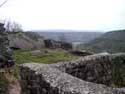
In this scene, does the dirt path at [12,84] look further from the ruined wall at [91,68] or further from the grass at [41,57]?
the grass at [41,57]

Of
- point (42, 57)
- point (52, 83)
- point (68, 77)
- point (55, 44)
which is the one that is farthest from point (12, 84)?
point (55, 44)

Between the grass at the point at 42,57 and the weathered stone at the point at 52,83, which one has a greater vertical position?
the weathered stone at the point at 52,83

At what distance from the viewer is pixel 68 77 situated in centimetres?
810

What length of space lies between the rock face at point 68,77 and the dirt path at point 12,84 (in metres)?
2.67

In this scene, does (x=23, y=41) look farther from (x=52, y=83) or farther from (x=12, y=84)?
(x=52, y=83)

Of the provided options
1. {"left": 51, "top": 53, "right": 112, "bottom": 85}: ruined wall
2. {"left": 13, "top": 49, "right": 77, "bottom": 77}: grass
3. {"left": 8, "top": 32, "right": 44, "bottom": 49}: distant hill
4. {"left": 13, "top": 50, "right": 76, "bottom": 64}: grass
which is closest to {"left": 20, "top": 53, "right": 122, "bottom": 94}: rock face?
{"left": 51, "top": 53, "right": 112, "bottom": 85}: ruined wall

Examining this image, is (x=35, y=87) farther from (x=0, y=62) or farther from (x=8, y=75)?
(x=0, y=62)

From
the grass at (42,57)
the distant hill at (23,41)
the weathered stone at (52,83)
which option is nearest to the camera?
the weathered stone at (52,83)

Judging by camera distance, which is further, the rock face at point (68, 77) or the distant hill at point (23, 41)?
the distant hill at point (23, 41)

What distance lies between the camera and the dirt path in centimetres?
1255

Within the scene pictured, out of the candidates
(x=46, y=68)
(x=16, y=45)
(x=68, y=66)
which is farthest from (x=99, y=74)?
(x=16, y=45)

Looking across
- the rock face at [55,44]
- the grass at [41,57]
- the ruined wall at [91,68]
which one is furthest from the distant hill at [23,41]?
the ruined wall at [91,68]

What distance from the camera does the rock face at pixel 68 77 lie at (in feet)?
23.2

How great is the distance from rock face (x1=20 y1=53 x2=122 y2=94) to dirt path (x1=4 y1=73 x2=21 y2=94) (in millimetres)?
2673
